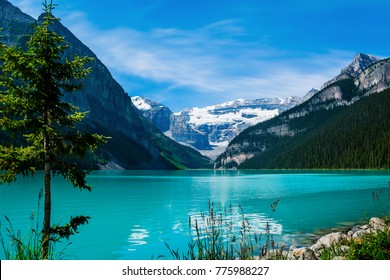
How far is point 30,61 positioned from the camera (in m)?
9.62

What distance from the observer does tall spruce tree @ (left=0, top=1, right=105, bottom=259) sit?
30.1ft

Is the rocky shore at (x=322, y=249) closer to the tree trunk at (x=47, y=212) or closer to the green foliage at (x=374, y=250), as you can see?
the green foliage at (x=374, y=250)

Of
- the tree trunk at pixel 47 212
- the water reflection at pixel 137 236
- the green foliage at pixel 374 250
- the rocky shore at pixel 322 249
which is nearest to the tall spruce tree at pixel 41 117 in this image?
the tree trunk at pixel 47 212

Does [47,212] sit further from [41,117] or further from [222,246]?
[222,246]

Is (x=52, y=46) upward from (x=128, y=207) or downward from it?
upward

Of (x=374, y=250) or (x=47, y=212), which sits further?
(x=47, y=212)

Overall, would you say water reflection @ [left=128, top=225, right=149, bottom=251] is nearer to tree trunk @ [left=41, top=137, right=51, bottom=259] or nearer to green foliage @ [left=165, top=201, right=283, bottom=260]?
green foliage @ [left=165, top=201, right=283, bottom=260]

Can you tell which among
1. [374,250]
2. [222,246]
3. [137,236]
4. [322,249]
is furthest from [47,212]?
[137,236]

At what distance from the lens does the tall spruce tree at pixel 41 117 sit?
9.16m

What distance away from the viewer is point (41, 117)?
9758 millimetres
